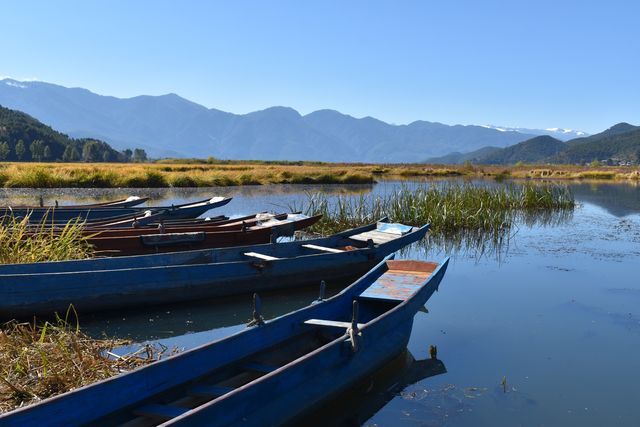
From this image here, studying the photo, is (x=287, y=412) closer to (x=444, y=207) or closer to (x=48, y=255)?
(x=48, y=255)

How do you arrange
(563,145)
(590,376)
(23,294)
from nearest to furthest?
(590,376)
(23,294)
(563,145)

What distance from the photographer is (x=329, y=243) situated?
11.0 m

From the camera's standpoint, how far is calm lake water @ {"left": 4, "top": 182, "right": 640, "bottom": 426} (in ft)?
18.3

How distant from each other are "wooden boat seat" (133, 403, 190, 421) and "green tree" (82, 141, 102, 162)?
296ft

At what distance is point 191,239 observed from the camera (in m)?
10.3

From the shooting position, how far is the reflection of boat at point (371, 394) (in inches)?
A: 205

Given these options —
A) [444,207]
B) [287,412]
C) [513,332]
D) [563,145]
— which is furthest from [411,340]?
[563,145]

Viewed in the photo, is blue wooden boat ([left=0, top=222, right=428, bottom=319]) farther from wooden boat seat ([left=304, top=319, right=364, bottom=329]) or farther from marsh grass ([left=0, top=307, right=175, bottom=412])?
wooden boat seat ([left=304, top=319, right=364, bottom=329])

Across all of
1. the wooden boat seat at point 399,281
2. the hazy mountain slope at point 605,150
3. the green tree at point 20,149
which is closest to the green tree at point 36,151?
the green tree at point 20,149

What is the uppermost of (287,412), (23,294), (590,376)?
(23,294)

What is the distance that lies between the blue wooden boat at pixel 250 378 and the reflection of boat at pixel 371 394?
0.55 feet

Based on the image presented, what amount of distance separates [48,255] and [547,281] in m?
9.38

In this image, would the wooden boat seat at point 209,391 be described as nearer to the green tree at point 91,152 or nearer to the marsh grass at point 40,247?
the marsh grass at point 40,247

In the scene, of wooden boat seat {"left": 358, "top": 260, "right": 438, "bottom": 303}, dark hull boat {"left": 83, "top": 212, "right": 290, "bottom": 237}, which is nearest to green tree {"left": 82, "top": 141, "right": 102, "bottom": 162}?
dark hull boat {"left": 83, "top": 212, "right": 290, "bottom": 237}
